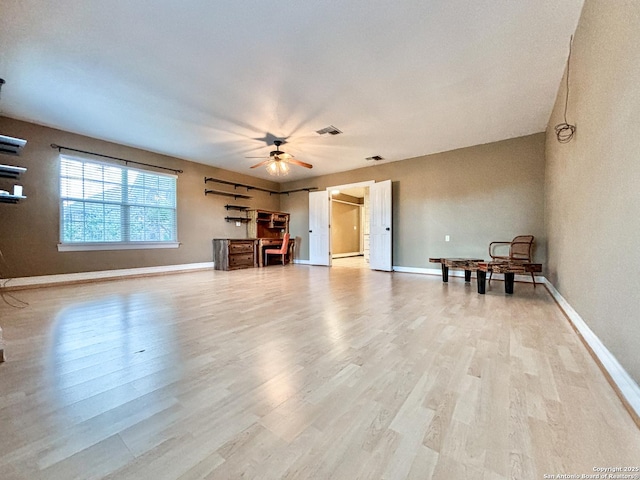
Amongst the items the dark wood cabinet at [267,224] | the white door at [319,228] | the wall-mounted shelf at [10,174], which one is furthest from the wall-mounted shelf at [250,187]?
the wall-mounted shelf at [10,174]

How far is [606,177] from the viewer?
1756 mm

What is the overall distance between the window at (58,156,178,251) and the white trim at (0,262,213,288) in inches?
19.3

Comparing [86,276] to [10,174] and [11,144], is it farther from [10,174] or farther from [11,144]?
[11,144]

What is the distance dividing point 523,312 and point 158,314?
402 centimetres

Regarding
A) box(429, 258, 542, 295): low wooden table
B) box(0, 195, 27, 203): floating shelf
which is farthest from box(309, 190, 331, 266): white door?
box(0, 195, 27, 203): floating shelf

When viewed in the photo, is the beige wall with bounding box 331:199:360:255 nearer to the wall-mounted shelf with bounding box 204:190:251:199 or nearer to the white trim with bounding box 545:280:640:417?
the wall-mounted shelf with bounding box 204:190:251:199

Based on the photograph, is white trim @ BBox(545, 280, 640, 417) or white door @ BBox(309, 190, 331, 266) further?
white door @ BBox(309, 190, 331, 266)

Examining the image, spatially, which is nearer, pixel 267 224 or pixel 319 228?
pixel 319 228

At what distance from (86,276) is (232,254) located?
2.90 m

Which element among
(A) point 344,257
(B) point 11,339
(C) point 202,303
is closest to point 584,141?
(C) point 202,303

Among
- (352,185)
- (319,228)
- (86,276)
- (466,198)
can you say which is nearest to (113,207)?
(86,276)

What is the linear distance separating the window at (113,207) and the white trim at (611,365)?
6.99 metres

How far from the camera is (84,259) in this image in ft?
16.3

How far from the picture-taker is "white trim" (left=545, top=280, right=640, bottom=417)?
127 cm
